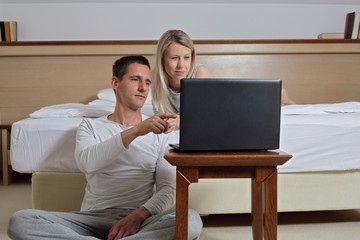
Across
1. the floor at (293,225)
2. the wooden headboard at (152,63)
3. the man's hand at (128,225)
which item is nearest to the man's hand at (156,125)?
the man's hand at (128,225)

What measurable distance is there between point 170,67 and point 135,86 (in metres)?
0.54

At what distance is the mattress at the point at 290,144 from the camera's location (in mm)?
1862

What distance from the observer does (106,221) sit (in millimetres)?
1356

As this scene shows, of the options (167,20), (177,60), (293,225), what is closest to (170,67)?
(177,60)

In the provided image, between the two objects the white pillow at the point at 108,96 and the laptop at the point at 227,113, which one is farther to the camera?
the white pillow at the point at 108,96

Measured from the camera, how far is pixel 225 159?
1.10 metres

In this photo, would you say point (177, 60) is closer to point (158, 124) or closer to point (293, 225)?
point (158, 124)

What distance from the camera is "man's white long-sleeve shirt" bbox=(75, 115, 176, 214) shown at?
1.39 m

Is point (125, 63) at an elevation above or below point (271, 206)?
above

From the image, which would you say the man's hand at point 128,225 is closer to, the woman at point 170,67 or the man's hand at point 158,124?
the man's hand at point 158,124

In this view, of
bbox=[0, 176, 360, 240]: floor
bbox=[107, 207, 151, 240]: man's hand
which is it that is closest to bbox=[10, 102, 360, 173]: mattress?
bbox=[0, 176, 360, 240]: floor

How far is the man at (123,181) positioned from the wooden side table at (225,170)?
0.41 ft

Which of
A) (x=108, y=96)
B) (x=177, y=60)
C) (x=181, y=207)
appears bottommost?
(x=181, y=207)

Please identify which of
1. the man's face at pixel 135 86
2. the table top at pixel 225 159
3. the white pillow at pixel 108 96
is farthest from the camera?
the white pillow at pixel 108 96
